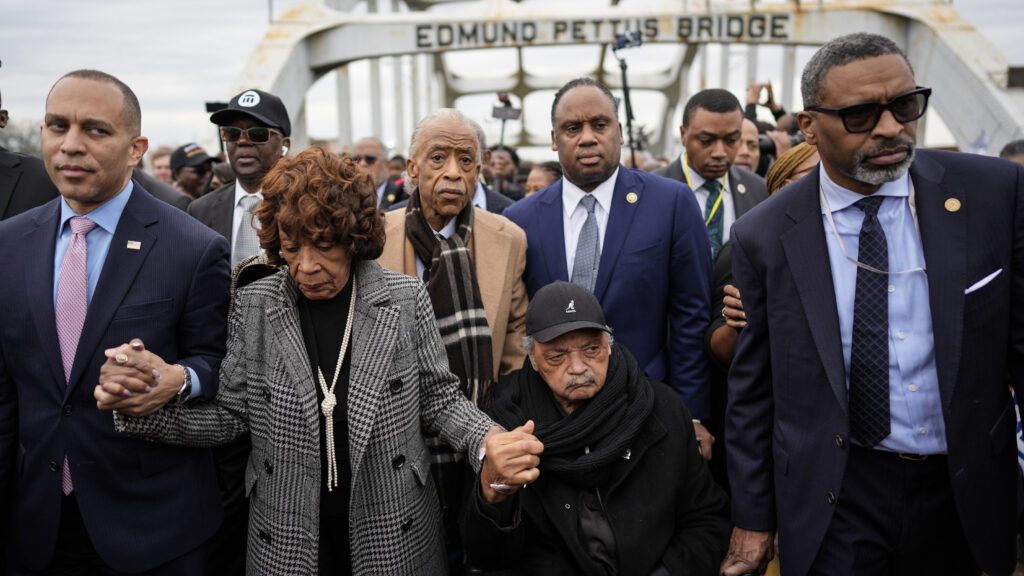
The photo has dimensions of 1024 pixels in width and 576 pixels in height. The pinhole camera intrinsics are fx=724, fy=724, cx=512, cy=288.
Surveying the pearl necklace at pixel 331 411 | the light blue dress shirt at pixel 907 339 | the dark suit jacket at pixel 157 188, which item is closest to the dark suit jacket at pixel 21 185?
the dark suit jacket at pixel 157 188

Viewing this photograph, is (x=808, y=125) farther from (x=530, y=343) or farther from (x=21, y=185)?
(x=21, y=185)

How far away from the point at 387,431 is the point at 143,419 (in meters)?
0.72

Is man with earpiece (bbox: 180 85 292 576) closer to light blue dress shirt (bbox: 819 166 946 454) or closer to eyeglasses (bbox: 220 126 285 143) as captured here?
eyeglasses (bbox: 220 126 285 143)

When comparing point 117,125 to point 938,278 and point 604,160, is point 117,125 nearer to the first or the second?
point 604,160

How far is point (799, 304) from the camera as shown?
2.17m

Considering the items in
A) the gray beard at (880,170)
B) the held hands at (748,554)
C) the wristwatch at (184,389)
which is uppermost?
the gray beard at (880,170)

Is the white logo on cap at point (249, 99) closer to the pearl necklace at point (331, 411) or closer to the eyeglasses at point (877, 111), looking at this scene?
the pearl necklace at point (331, 411)

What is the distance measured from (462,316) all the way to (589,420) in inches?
26.5

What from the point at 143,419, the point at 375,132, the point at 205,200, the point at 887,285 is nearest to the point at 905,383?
the point at 887,285

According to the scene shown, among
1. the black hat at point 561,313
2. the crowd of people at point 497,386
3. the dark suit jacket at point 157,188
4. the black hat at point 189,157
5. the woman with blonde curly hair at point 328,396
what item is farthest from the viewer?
the black hat at point 189,157

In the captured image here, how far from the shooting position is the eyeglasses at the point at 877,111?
2004 millimetres

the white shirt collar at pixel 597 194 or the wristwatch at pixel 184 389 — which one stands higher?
the white shirt collar at pixel 597 194

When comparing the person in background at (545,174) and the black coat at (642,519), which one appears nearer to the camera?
the black coat at (642,519)

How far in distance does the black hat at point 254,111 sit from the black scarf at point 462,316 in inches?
64.7
